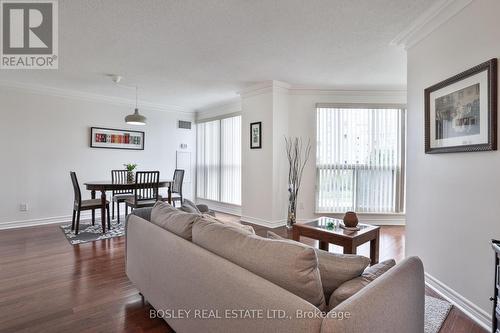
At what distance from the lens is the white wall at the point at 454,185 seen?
5.97 feet

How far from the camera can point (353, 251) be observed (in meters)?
2.38

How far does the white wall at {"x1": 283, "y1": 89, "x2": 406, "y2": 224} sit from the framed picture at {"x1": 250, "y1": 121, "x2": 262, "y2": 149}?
0.59m

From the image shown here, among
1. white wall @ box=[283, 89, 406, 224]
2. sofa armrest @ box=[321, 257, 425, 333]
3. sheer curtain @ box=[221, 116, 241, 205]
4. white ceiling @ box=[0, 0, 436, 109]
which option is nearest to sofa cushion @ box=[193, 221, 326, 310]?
sofa armrest @ box=[321, 257, 425, 333]

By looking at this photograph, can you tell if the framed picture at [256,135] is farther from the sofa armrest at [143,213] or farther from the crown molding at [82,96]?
the sofa armrest at [143,213]

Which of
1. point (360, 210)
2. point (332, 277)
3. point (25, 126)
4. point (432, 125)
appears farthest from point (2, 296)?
point (360, 210)

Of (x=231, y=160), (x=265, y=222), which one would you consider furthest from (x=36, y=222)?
(x=265, y=222)

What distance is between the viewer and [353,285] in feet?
3.51

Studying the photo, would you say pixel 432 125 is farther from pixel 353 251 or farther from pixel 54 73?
pixel 54 73

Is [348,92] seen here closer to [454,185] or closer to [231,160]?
[231,160]

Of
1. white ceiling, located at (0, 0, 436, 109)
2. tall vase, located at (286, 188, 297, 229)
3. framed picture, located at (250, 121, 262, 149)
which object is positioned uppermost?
white ceiling, located at (0, 0, 436, 109)

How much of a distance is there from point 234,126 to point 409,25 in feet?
12.1

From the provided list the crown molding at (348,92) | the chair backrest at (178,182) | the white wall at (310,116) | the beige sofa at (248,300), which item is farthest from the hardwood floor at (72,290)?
the crown molding at (348,92)

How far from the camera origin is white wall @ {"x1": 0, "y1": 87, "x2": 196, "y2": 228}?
4293mm

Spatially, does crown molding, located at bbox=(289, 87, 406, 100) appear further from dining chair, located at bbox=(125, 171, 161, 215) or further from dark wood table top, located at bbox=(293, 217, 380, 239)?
dining chair, located at bbox=(125, 171, 161, 215)
